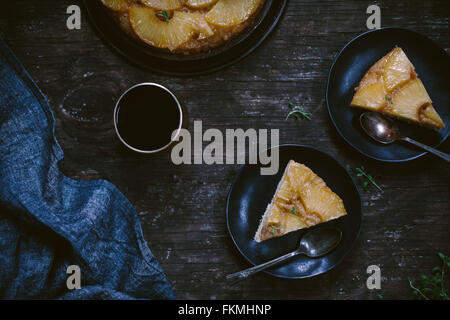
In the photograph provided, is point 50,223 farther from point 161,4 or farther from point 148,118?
point 161,4

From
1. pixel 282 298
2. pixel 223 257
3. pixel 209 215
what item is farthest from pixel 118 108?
pixel 282 298

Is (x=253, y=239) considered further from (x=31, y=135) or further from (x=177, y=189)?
(x=31, y=135)

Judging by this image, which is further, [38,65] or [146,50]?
[38,65]

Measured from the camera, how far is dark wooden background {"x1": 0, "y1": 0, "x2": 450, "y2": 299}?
1.47 metres

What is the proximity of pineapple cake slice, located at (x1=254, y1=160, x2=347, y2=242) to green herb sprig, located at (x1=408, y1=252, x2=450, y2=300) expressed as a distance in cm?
49

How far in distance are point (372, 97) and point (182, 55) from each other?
2.63ft

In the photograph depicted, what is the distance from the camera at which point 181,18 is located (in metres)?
1.27

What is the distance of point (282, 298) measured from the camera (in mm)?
1479

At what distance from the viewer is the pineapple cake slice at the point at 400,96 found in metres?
1.38

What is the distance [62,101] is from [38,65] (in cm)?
19

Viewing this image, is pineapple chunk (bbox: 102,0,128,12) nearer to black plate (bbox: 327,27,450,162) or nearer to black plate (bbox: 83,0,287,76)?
black plate (bbox: 83,0,287,76)

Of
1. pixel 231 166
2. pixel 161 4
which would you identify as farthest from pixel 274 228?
pixel 161 4

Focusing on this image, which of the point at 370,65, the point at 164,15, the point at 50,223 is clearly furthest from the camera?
the point at 370,65
